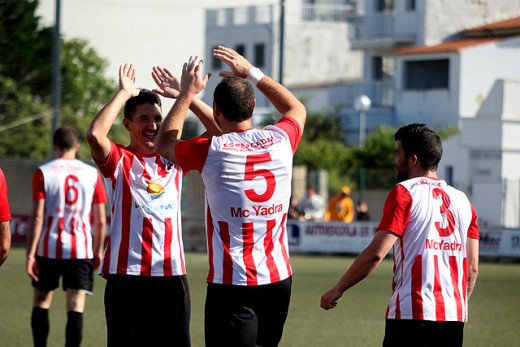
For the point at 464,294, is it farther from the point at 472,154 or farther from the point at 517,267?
the point at 472,154

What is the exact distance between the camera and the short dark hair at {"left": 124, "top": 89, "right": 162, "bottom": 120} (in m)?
5.46

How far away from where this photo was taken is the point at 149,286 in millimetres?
5316

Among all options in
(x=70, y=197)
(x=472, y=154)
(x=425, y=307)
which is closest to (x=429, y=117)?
(x=472, y=154)

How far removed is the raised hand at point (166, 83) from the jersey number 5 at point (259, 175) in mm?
588

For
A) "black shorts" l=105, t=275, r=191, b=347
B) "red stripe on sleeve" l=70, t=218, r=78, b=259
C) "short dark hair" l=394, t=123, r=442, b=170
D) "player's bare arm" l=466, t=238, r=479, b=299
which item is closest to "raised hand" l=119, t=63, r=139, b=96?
"black shorts" l=105, t=275, r=191, b=347

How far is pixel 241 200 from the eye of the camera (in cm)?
461

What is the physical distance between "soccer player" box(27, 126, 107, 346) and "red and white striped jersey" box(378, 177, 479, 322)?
3543 mm

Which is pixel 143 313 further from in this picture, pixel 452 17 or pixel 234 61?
pixel 452 17

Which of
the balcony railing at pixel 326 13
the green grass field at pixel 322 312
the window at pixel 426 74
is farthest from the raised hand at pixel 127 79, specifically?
the balcony railing at pixel 326 13

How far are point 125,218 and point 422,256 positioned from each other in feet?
6.15

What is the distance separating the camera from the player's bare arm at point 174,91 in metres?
4.81

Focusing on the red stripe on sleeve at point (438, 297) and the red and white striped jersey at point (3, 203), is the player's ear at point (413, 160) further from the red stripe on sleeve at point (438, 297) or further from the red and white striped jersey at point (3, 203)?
the red and white striped jersey at point (3, 203)

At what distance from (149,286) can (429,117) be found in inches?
1275

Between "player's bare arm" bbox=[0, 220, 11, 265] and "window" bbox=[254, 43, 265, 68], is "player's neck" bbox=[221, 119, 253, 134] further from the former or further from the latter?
"window" bbox=[254, 43, 265, 68]
